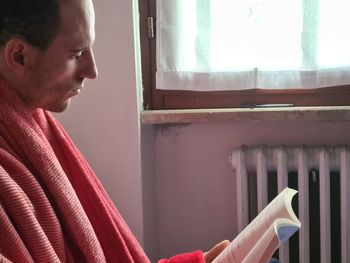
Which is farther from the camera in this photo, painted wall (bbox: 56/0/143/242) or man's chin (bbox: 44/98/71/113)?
painted wall (bbox: 56/0/143/242)

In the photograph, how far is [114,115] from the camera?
1.51 metres

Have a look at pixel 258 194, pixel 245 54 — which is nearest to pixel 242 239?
pixel 258 194

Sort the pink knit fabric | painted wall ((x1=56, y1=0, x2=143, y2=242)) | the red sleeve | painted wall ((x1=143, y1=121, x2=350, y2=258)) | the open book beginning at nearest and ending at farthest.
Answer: the pink knit fabric → the open book → the red sleeve → painted wall ((x1=56, y1=0, x2=143, y2=242)) → painted wall ((x1=143, y1=121, x2=350, y2=258))

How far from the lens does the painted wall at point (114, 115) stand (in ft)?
4.86

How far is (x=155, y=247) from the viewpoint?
173cm

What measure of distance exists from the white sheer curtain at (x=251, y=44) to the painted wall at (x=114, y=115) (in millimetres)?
166

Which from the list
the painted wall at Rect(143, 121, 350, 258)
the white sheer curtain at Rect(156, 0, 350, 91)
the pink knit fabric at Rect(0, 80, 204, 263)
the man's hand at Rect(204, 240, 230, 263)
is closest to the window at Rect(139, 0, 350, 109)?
the white sheer curtain at Rect(156, 0, 350, 91)

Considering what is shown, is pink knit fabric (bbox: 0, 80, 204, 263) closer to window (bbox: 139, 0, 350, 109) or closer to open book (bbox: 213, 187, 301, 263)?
open book (bbox: 213, 187, 301, 263)

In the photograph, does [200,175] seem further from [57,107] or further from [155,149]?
[57,107]

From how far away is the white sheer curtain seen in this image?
5.08 feet

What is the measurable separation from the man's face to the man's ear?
11 mm

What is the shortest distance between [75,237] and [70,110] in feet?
2.72

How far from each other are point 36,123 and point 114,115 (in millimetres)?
721

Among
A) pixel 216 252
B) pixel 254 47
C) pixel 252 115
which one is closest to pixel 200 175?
pixel 252 115
